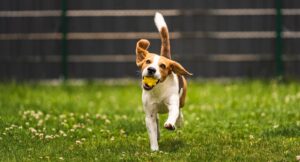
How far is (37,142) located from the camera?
9117mm

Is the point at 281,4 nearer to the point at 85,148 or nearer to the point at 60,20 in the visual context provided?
the point at 60,20

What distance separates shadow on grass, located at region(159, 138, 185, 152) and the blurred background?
7.00 m

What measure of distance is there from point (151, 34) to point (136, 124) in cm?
581

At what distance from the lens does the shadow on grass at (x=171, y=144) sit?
862 centimetres

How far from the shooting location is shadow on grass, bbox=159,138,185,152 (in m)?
8.62

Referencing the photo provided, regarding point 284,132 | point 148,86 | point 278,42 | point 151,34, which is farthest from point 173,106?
point 278,42

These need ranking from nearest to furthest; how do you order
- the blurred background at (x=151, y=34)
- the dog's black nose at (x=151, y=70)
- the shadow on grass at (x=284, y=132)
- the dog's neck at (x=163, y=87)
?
the dog's black nose at (x=151, y=70) → the dog's neck at (x=163, y=87) → the shadow on grass at (x=284, y=132) → the blurred background at (x=151, y=34)

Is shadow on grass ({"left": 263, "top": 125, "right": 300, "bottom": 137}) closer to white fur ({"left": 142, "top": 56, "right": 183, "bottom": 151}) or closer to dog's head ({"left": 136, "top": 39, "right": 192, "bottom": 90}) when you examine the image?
white fur ({"left": 142, "top": 56, "right": 183, "bottom": 151})

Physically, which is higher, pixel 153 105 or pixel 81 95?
pixel 153 105

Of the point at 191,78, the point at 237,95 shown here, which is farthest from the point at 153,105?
the point at 191,78

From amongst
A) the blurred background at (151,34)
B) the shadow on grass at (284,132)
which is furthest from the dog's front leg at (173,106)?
the blurred background at (151,34)

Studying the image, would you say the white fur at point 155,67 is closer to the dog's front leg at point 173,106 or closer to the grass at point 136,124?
the dog's front leg at point 173,106

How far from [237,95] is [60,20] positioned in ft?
13.0

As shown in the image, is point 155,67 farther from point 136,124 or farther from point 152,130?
point 136,124
